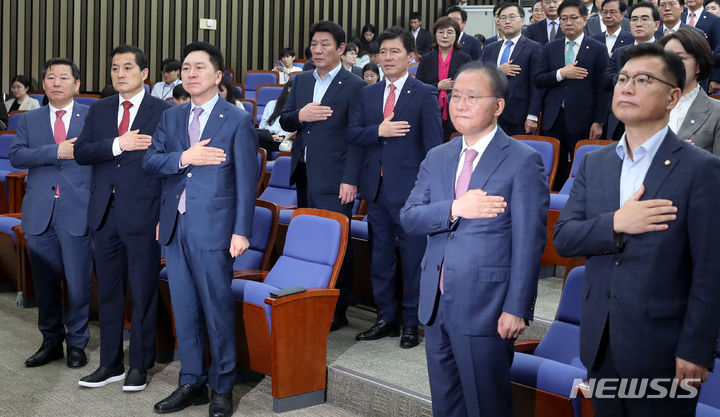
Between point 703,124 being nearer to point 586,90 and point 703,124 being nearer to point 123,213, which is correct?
point 123,213

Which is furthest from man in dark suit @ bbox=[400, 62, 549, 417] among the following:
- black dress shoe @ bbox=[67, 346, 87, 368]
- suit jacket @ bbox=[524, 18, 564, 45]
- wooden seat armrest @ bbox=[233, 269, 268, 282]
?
suit jacket @ bbox=[524, 18, 564, 45]

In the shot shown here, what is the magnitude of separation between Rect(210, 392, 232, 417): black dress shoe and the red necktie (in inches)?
44.5

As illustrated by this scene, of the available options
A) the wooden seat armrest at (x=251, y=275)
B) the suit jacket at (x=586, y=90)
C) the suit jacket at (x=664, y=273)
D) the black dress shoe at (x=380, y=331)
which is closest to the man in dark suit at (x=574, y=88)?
the suit jacket at (x=586, y=90)

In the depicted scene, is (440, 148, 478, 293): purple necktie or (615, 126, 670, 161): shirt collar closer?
(615, 126, 670, 161): shirt collar

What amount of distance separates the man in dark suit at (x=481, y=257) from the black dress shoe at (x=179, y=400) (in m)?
1.25

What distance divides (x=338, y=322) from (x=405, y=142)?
93 centimetres

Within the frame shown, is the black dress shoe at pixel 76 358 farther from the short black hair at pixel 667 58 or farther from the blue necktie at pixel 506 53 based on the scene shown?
the blue necktie at pixel 506 53

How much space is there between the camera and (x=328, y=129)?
12.1 feet

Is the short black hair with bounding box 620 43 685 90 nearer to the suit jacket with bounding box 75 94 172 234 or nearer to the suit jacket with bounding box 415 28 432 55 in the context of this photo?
the suit jacket with bounding box 75 94 172 234

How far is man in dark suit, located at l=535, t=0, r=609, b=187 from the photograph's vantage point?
454 centimetres

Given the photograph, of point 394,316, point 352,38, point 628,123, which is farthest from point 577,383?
point 352,38

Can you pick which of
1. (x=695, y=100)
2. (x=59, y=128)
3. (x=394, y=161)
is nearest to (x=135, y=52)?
(x=59, y=128)

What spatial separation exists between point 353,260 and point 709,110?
2.11 meters

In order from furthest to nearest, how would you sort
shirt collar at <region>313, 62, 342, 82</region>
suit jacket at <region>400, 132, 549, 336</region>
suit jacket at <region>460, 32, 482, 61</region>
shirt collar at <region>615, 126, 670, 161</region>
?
suit jacket at <region>460, 32, 482, 61</region>
shirt collar at <region>313, 62, 342, 82</region>
suit jacket at <region>400, 132, 549, 336</region>
shirt collar at <region>615, 126, 670, 161</region>
